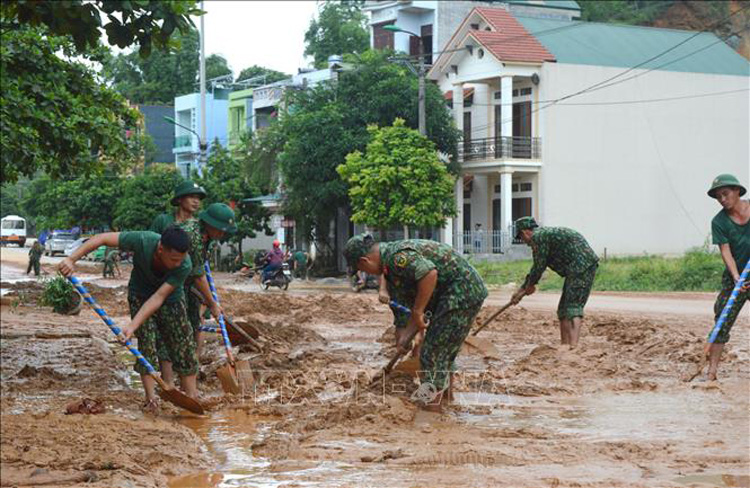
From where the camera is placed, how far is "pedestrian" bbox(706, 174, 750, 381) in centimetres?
1021

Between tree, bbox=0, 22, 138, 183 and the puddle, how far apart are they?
27.7ft

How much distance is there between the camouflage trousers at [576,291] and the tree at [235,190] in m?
32.6

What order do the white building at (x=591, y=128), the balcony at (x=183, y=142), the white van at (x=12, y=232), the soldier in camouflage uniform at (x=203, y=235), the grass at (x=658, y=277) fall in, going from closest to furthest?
the soldier in camouflage uniform at (x=203, y=235)
the grass at (x=658, y=277)
the white building at (x=591, y=128)
the balcony at (x=183, y=142)
the white van at (x=12, y=232)

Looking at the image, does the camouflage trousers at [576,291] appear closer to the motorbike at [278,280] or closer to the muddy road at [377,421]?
the muddy road at [377,421]

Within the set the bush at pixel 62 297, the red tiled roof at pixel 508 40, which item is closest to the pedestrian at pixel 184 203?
the bush at pixel 62 297

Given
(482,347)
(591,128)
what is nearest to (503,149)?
(591,128)

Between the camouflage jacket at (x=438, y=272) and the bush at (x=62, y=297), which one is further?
the bush at (x=62, y=297)

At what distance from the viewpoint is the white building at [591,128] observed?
40.1 metres

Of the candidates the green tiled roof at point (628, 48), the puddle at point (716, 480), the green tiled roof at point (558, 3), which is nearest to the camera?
the puddle at point (716, 480)

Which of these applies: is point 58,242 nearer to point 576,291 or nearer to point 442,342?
point 576,291

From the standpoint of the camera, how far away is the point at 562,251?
12312 mm

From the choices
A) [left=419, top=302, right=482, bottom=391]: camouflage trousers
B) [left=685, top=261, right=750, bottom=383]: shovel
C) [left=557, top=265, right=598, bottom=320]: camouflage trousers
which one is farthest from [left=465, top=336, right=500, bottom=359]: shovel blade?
[left=419, top=302, right=482, bottom=391]: camouflage trousers

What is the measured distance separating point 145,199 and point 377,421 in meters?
43.1

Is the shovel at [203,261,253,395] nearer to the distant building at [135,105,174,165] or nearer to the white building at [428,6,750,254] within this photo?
the white building at [428,6,750,254]
